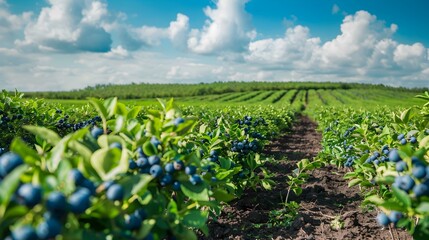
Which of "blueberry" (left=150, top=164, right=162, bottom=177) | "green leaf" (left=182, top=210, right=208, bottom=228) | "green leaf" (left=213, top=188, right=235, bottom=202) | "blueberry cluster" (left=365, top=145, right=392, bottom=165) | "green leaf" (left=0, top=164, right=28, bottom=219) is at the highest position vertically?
"green leaf" (left=0, top=164, right=28, bottom=219)

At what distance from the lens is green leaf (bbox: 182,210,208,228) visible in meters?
1.67

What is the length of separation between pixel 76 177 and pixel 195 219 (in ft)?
2.02

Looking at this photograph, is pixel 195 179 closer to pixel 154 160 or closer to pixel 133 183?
pixel 154 160

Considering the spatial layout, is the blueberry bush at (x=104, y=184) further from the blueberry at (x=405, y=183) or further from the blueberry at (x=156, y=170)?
the blueberry at (x=405, y=183)

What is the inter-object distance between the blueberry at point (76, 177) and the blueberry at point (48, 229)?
0.22 m

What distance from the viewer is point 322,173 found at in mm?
7574

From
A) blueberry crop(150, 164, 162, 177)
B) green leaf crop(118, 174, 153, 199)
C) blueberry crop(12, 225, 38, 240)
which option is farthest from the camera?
blueberry crop(150, 164, 162, 177)

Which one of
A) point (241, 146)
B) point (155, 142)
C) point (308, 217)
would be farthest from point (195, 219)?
point (308, 217)

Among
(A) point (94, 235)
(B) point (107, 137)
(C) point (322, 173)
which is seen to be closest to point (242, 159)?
(C) point (322, 173)

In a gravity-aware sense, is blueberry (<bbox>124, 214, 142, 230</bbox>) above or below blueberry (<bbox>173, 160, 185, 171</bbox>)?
below

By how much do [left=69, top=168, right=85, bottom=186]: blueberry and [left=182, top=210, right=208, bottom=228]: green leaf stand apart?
22.4 inches

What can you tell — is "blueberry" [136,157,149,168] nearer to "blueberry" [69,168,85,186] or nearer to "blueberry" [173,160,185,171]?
"blueberry" [173,160,185,171]

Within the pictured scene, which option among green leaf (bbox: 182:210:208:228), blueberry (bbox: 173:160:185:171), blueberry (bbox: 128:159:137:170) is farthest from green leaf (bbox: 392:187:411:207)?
blueberry (bbox: 128:159:137:170)

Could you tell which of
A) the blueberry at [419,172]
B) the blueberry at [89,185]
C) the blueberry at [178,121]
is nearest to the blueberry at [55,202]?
the blueberry at [89,185]
